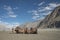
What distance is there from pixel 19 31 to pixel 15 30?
96cm

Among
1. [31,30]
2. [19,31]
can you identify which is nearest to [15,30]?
[19,31]

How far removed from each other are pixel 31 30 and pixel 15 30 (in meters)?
3.45

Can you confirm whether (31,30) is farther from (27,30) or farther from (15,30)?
(15,30)

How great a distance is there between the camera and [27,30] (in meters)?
30.2

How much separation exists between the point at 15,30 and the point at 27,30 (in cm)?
262

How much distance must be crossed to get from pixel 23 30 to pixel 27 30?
33.4 inches

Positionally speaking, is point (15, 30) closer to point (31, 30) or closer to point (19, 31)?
point (19, 31)

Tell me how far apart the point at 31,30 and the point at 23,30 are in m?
1.71

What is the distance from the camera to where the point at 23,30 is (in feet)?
98.6

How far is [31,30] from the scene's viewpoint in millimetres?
30266

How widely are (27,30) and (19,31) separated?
1.72 meters

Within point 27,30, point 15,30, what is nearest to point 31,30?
point 27,30

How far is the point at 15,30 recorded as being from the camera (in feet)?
100
